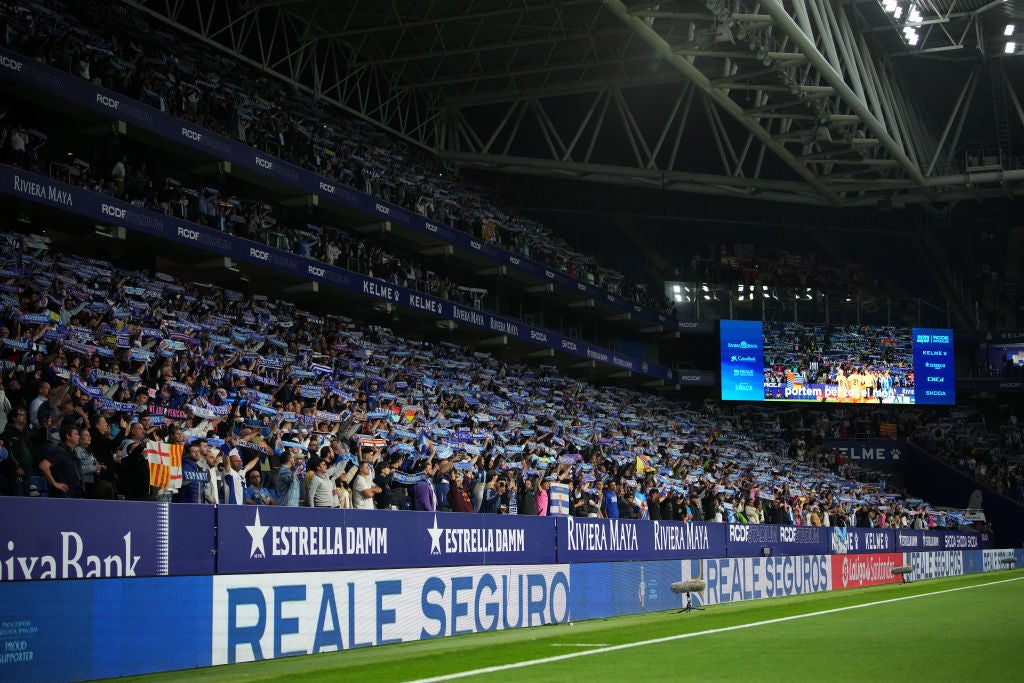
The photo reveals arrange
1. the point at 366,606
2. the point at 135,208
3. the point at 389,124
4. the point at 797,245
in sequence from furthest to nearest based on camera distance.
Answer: the point at 797,245 → the point at 389,124 → the point at 135,208 → the point at 366,606

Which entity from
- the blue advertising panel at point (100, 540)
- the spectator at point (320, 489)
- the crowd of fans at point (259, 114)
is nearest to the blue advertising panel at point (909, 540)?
the crowd of fans at point (259, 114)

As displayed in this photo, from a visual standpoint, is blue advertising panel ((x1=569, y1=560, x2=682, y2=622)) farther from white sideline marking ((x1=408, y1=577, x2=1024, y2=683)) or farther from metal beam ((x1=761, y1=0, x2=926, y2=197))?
metal beam ((x1=761, y1=0, x2=926, y2=197))

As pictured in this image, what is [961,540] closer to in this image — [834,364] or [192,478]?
[834,364]

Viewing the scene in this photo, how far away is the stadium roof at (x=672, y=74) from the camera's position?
3469 cm

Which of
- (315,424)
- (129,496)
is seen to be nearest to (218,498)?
(129,496)

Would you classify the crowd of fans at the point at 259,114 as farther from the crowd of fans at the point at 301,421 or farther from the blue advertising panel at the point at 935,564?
the blue advertising panel at the point at 935,564

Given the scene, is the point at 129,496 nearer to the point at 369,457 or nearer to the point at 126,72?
the point at 369,457

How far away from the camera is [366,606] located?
1423 centimetres

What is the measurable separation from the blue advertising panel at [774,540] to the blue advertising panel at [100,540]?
49.8 ft

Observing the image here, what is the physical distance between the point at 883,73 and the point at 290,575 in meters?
34.9

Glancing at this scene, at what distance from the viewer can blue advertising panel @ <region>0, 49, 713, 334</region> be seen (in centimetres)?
2423

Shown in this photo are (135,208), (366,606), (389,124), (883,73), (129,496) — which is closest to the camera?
(129,496)

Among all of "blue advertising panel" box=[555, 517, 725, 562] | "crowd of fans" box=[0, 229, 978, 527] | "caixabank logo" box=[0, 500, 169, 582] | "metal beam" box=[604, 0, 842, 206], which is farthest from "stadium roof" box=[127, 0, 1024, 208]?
"caixabank logo" box=[0, 500, 169, 582]

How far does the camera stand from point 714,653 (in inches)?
473
